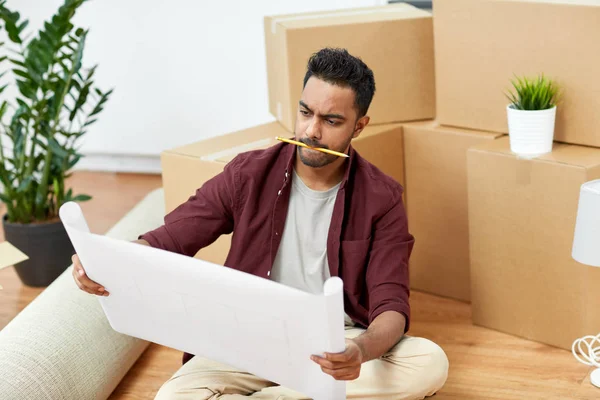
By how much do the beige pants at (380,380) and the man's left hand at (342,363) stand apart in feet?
1.13

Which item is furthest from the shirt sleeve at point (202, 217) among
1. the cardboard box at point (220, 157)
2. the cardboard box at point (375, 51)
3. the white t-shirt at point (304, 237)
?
the cardboard box at point (375, 51)

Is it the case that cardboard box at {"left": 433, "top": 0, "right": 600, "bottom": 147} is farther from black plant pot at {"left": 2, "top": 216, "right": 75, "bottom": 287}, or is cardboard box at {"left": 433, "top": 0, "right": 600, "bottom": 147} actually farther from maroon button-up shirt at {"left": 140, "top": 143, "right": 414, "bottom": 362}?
black plant pot at {"left": 2, "top": 216, "right": 75, "bottom": 287}

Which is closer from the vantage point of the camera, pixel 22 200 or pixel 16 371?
pixel 16 371

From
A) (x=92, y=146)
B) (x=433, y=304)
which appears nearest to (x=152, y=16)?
(x=92, y=146)

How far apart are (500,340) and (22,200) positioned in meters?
1.52

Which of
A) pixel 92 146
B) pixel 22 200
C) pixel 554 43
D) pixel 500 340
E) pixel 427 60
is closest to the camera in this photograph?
pixel 554 43

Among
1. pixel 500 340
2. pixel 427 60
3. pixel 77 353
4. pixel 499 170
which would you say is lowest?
pixel 500 340

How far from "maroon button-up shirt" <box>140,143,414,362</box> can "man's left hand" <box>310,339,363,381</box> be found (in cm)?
36

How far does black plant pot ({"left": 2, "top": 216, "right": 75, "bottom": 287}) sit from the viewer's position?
2.82 metres

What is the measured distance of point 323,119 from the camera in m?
1.79

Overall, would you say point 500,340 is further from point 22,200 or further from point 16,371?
point 22,200

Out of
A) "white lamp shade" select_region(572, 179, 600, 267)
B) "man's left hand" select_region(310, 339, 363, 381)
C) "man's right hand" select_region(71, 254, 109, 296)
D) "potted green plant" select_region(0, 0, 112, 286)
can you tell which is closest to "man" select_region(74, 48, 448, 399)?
"man's right hand" select_region(71, 254, 109, 296)

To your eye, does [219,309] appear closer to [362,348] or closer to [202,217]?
[362,348]

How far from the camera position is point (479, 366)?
226 centimetres
